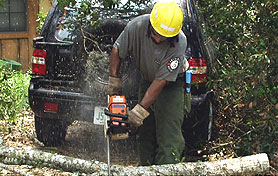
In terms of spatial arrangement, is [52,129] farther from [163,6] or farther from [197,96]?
[163,6]

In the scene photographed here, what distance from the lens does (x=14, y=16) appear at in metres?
9.50

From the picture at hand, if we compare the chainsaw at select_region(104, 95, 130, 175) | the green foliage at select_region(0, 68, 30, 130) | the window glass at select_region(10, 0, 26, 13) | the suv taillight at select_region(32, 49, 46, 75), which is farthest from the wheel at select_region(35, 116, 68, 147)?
the window glass at select_region(10, 0, 26, 13)

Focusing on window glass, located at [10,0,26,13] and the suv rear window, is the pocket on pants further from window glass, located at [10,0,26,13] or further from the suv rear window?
window glass, located at [10,0,26,13]

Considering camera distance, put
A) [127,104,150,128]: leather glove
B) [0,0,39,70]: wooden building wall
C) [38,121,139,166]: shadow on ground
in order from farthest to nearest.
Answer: [0,0,39,70]: wooden building wall, [38,121,139,166]: shadow on ground, [127,104,150,128]: leather glove

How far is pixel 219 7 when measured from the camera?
4.63 meters

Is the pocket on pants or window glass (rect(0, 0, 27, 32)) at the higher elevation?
the pocket on pants

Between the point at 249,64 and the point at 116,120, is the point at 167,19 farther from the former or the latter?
the point at 249,64

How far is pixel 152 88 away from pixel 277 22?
1.57m

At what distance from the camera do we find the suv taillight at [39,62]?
4676mm

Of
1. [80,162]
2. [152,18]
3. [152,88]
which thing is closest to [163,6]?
[152,18]

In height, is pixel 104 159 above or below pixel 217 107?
below

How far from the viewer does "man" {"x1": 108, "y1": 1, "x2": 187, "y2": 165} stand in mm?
3631

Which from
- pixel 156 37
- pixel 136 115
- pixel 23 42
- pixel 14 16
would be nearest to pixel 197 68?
pixel 156 37

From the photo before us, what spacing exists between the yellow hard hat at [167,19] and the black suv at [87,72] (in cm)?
82
